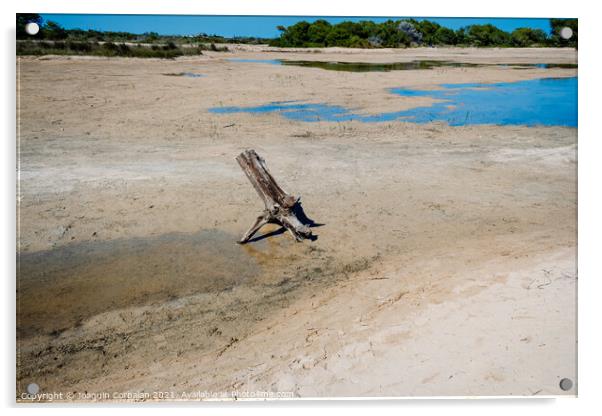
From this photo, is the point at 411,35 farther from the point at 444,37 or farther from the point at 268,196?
the point at 268,196

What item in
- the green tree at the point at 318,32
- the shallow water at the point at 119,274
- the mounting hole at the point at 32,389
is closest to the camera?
the mounting hole at the point at 32,389

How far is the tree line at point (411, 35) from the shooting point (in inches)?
214

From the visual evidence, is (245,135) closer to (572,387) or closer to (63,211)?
(63,211)

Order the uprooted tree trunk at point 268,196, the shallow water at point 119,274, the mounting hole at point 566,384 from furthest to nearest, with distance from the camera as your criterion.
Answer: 1. the uprooted tree trunk at point 268,196
2. the shallow water at point 119,274
3. the mounting hole at point 566,384

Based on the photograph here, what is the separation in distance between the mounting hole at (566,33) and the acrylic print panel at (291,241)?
0.02 metres

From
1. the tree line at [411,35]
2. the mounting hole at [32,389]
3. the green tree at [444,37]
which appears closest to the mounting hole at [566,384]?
the tree line at [411,35]

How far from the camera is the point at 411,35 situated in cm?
708

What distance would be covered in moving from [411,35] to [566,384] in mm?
4985

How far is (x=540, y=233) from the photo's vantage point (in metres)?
6.93

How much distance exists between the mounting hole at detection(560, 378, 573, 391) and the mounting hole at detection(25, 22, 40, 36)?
581 cm

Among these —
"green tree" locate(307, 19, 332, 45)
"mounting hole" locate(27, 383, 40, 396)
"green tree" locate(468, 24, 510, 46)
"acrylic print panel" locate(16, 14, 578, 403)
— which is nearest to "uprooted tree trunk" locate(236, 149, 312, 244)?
"acrylic print panel" locate(16, 14, 578, 403)

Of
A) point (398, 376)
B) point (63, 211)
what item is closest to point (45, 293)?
point (63, 211)

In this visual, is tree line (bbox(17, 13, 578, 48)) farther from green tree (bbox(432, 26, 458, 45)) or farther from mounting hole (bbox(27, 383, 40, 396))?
mounting hole (bbox(27, 383, 40, 396))

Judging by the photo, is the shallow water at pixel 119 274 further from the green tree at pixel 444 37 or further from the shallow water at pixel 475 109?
the shallow water at pixel 475 109
